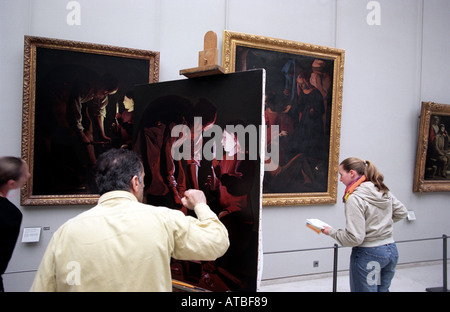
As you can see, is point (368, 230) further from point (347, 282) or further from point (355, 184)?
point (347, 282)

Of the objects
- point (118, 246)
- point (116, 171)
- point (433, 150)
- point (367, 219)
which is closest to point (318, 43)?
point (433, 150)

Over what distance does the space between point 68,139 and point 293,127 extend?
311 centimetres

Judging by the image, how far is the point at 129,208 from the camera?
155cm

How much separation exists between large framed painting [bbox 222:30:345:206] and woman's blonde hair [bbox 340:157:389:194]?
1513 mm

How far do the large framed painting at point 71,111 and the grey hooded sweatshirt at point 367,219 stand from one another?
272 cm

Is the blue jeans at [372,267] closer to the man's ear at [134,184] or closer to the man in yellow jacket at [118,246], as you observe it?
the man in yellow jacket at [118,246]

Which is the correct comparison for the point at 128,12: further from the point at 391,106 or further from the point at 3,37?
the point at 391,106

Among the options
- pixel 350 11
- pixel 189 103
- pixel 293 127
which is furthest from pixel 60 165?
pixel 350 11

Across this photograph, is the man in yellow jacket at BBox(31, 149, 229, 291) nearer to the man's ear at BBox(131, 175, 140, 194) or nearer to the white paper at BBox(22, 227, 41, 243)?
the man's ear at BBox(131, 175, 140, 194)

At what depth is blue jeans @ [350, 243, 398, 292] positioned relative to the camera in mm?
2645

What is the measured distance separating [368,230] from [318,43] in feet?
10.3

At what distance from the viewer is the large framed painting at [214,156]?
203cm

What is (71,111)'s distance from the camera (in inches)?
134

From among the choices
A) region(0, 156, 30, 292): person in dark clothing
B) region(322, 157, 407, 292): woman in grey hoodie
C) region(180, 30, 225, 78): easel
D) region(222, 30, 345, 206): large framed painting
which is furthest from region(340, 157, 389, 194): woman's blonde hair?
region(0, 156, 30, 292): person in dark clothing
